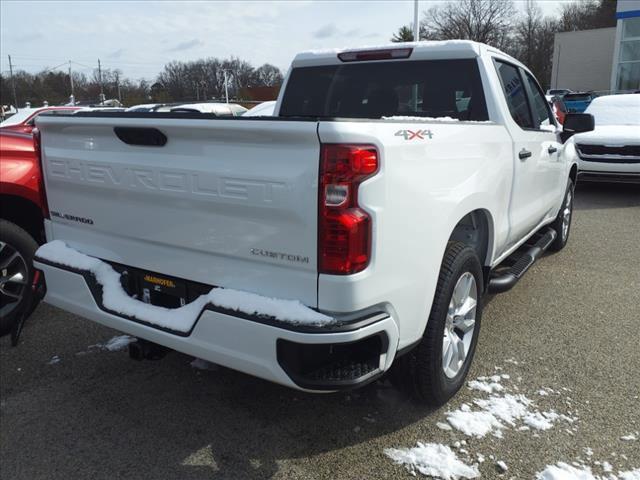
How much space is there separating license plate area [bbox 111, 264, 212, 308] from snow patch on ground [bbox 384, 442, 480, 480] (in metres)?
1.23

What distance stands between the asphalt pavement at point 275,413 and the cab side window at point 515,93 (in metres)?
1.53

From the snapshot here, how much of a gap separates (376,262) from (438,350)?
83cm

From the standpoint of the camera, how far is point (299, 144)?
6.93 feet

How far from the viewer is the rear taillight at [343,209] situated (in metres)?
2.06

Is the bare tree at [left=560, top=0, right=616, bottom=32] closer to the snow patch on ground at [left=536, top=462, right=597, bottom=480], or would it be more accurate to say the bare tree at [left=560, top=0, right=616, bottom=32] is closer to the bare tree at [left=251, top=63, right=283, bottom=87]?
the bare tree at [left=251, top=63, right=283, bottom=87]

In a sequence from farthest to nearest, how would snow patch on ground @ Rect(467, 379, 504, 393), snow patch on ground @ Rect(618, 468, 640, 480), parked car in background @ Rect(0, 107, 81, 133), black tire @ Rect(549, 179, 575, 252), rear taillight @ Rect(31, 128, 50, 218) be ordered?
parked car in background @ Rect(0, 107, 81, 133) → black tire @ Rect(549, 179, 575, 252) → snow patch on ground @ Rect(467, 379, 504, 393) → rear taillight @ Rect(31, 128, 50, 218) → snow patch on ground @ Rect(618, 468, 640, 480)

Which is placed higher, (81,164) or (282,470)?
(81,164)

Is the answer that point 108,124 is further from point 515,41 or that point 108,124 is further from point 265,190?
point 515,41

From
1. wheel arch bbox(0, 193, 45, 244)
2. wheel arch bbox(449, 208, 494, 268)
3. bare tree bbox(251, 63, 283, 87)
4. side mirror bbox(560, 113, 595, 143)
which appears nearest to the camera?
wheel arch bbox(449, 208, 494, 268)

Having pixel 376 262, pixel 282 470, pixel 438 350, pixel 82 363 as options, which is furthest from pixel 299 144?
pixel 82 363

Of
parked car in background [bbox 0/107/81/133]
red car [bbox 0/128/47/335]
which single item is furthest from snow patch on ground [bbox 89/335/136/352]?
parked car in background [bbox 0/107/81/133]

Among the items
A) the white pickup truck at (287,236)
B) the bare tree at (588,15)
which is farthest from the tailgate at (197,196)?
the bare tree at (588,15)

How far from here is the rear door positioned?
380cm

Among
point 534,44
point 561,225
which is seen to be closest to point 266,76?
point 534,44
